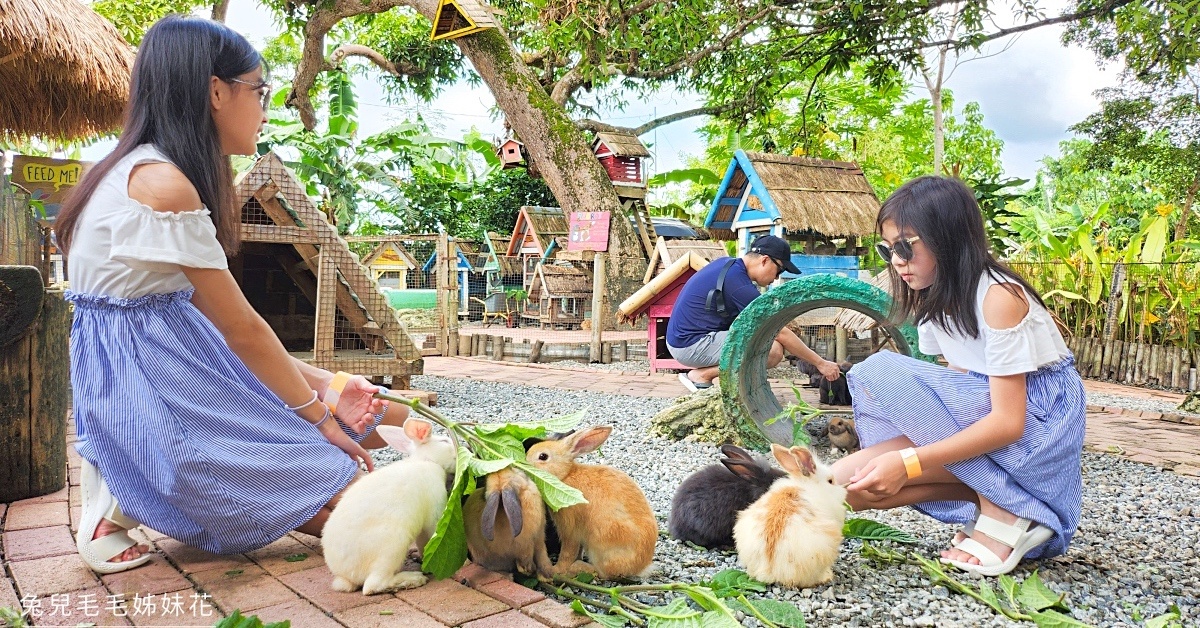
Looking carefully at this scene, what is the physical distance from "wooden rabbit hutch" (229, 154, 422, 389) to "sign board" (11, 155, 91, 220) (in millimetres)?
3294

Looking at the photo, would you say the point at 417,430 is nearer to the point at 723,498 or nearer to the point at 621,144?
the point at 723,498

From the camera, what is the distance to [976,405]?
2430mm

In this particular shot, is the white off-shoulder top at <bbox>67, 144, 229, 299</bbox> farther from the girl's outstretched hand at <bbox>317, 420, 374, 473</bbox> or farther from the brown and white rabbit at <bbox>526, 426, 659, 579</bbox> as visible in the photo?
the brown and white rabbit at <bbox>526, 426, 659, 579</bbox>

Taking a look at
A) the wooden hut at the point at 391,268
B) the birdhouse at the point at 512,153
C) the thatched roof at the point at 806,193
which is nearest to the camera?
the thatched roof at the point at 806,193

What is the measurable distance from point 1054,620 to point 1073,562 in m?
0.78

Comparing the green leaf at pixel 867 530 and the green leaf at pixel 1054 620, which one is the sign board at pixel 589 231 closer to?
the green leaf at pixel 867 530

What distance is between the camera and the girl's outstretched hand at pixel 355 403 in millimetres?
2447

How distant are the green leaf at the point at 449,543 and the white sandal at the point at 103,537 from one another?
0.83 metres

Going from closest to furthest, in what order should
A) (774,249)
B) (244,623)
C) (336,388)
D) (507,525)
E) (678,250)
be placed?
(244,623), (507,525), (336,388), (774,249), (678,250)

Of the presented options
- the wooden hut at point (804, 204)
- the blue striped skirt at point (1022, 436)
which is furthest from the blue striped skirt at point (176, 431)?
the wooden hut at point (804, 204)

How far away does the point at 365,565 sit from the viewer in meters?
1.96

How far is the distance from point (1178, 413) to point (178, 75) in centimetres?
701

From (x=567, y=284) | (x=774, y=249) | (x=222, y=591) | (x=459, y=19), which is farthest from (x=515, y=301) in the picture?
(x=222, y=591)

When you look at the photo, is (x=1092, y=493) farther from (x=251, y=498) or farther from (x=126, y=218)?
(x=126, y=218)
